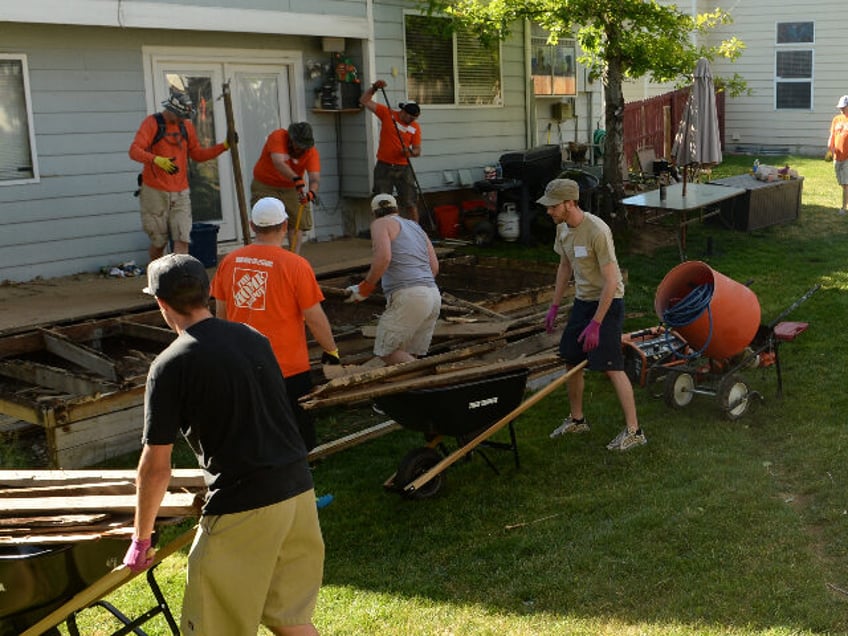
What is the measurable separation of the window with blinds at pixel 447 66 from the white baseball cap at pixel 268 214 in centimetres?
862

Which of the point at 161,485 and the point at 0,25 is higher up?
the point at 0,25

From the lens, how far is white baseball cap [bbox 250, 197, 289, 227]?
574 cm

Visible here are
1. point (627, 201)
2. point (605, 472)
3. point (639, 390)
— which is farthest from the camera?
point (627, 201)

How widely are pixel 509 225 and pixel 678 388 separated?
6.84m

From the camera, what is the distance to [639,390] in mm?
8398

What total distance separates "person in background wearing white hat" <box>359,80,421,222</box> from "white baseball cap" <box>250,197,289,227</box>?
6981mm

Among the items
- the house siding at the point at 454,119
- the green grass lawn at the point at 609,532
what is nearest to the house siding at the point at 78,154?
the house siding at the point at 454,119

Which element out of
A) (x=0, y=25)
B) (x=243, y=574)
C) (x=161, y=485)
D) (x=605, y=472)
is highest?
(x=0, y=25)

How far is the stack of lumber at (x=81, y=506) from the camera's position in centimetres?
370

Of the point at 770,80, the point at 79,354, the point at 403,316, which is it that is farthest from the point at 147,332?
the point at 770,80

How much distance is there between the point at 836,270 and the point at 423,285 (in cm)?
734

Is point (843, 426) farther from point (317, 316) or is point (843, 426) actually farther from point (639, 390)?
point (317, 316)

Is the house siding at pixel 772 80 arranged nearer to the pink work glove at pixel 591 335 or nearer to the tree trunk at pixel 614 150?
the tree trunk at pixel 614 150

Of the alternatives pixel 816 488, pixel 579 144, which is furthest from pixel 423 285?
pixel 579 144
